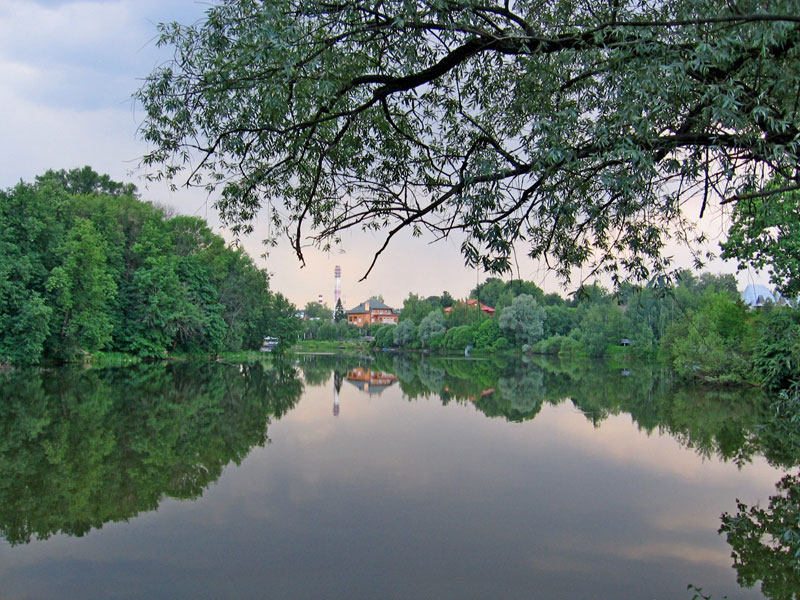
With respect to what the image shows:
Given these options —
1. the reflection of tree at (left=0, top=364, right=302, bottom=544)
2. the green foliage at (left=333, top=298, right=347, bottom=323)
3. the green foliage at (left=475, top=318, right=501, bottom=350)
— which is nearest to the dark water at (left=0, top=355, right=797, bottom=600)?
the reflection of tree at (left=0, top=364, right=302, bottom=544)

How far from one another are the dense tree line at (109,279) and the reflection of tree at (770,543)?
25.6m

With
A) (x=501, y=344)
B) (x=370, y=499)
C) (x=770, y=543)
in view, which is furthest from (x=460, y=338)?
(x=770, y=543)

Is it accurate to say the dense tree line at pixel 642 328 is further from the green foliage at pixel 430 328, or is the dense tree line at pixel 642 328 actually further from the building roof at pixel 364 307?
the building roof at pixel 364 307

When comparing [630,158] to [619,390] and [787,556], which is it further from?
[619,390]

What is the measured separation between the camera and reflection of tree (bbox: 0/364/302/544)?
22.8 feet

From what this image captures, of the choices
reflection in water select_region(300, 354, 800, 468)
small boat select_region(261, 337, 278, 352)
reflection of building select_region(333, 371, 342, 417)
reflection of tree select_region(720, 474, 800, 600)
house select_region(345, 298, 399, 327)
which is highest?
house select_region(345, 298, 399, 327)

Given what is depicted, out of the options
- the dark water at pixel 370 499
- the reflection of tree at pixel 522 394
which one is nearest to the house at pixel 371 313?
the reflection of tree at pixel 522 394

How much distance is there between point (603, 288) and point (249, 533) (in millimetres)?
4345

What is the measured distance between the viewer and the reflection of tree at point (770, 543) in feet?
16.5

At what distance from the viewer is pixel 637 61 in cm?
386

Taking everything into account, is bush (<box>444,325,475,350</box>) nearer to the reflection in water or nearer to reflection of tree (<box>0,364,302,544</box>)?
the reflection in water

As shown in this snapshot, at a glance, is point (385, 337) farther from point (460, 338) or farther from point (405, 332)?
point (460, 338)

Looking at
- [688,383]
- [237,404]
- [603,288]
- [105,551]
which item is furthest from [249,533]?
[688,383]

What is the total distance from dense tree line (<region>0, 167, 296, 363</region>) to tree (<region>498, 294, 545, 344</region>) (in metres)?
22.1
